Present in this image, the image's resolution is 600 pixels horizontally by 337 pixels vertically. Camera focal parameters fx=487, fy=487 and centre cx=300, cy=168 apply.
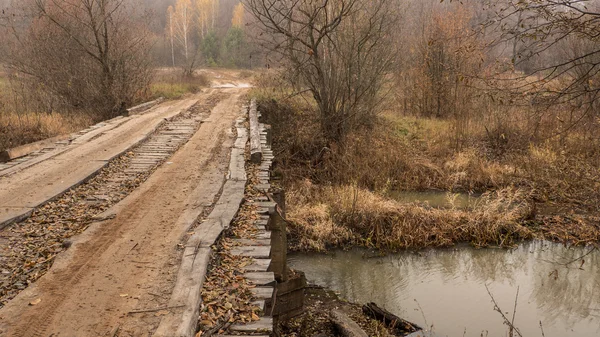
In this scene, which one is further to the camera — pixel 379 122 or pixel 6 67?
pixel 6 67

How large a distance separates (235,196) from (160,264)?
2266 mm

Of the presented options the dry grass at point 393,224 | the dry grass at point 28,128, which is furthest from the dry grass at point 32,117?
the dry grass at point 393,224

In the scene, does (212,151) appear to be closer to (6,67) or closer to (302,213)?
(302,213)

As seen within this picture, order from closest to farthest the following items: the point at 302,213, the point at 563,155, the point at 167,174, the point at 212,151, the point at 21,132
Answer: the point at 167,174
the point at 212,151
the point at 302,213
the point at 21,132
the point at 563,155

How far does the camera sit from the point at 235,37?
5281cm

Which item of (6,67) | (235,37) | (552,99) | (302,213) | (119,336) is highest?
(235,37)

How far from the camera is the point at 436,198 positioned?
42.9 feet

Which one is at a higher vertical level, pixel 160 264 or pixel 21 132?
pixel 21 132

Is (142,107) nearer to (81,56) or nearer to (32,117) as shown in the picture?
(81,56)

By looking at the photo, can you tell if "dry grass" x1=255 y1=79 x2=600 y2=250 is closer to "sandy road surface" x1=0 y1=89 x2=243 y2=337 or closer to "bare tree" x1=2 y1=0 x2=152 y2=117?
"sandy road surface" x1=0 y1=89 x2=243 y2=337

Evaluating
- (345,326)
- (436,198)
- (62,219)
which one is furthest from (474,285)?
(62,219)

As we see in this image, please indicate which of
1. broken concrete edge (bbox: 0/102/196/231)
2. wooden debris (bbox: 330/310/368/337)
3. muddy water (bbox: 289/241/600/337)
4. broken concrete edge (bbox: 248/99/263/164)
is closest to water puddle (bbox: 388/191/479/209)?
muddy water (bbox: 289/241/600/337)

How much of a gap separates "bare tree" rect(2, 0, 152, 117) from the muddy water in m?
11.5

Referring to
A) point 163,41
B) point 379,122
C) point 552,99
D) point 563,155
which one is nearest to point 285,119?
point 379,122
